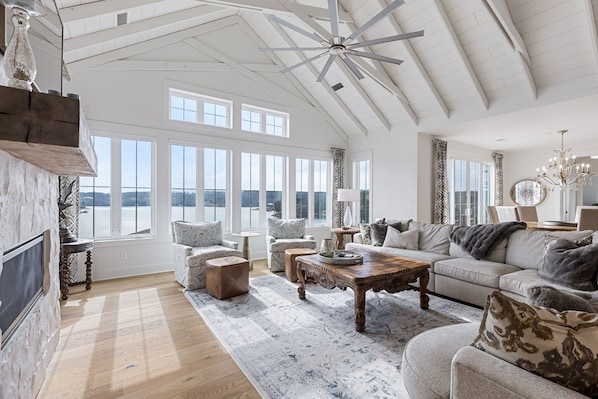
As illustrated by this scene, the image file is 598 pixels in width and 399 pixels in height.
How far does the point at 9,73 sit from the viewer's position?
124cm

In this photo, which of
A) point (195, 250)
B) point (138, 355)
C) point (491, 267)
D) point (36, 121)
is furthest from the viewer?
point (195, 250)

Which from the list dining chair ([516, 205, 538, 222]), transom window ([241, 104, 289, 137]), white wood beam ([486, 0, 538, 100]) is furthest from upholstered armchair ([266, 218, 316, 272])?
dining chair ([516, 205, 538, 222])

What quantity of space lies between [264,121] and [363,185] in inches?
109

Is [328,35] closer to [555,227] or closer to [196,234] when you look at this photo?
[196,234]

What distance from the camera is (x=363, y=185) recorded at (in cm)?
688

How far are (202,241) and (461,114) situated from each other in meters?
4.81

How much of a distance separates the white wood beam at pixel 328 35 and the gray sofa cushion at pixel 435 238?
2.58m

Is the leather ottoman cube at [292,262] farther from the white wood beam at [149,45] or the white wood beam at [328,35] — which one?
the white wood beam at [149,45]

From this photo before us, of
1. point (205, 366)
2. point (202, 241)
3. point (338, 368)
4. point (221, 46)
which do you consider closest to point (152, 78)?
point (221, 46)

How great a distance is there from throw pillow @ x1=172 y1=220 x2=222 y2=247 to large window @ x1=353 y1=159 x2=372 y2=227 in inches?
142

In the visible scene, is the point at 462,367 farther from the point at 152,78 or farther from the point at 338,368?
the point at 152,78

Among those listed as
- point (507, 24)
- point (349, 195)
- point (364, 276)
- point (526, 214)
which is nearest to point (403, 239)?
point (349, 195)

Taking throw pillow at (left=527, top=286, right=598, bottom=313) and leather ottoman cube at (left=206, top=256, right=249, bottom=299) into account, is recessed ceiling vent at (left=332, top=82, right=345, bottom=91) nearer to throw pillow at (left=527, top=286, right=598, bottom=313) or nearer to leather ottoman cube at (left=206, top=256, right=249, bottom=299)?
leather ottoman cube at (left=206, top=256, right=249, bottom=299)

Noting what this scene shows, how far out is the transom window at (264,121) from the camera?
571 cm
